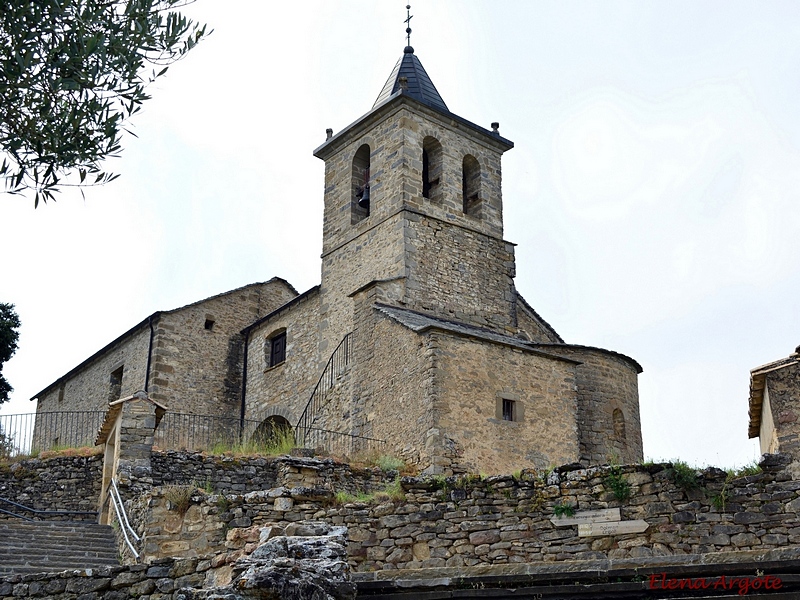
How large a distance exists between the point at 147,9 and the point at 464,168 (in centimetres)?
1764

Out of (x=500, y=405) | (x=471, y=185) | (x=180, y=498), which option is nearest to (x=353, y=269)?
(x=471, y=185)

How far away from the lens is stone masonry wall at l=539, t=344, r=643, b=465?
21.0 m

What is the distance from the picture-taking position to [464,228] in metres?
24.7

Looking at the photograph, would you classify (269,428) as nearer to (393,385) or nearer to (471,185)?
(393,385)

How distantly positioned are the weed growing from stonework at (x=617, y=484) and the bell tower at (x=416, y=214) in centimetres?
1216

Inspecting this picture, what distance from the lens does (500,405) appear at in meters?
19.8

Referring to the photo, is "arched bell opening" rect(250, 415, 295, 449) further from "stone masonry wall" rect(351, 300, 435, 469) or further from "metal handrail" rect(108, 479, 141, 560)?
"metal handrail" rect(108, 479, 141, 560)

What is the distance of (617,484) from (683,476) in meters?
0.69

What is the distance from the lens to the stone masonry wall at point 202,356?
27.1m

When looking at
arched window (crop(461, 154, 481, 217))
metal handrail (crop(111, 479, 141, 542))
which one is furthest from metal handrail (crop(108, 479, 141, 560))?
arched window (crop(461, 154, 481, 217))

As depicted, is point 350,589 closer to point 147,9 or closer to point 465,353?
point 147,9

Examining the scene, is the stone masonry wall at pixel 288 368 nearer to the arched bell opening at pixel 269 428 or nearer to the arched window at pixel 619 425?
the arched bell opening at pixel 269 428

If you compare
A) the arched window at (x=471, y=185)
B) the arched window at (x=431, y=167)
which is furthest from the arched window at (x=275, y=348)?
the arched window at (x=471, y=185)

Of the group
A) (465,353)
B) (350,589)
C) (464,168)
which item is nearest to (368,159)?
(464,168)
